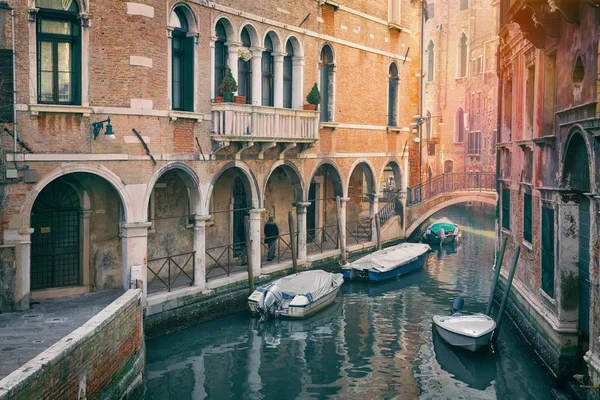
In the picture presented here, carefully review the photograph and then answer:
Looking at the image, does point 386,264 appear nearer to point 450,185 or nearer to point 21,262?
point 450,185

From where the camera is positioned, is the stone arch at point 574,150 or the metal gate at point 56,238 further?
the metal gate at point 56,238

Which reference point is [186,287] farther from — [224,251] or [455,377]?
[455,377]

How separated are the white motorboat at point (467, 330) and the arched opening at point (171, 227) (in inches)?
209

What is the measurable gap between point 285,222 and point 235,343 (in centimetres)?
684

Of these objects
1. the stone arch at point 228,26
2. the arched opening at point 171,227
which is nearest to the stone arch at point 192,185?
the arched opening at point 171,227

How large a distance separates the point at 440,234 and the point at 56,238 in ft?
55.3

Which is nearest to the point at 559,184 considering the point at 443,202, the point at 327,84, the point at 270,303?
the point at 270,303

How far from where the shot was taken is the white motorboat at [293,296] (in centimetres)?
1530

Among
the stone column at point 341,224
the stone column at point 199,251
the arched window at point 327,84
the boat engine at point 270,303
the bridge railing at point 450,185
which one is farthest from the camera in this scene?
the bridge railing at point 450,185

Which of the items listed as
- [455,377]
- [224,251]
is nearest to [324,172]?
[224,251]

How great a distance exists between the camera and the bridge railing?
86.6 ft

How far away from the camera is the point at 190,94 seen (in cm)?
1486

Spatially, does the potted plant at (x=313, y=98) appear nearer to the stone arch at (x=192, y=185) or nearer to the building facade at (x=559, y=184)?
the stone arch at (x=192, y=185)

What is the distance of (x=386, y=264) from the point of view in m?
20.0
